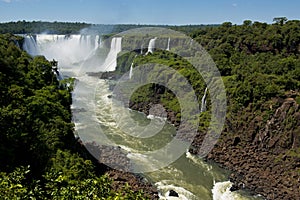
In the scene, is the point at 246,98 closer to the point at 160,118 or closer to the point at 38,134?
the point at 160,118

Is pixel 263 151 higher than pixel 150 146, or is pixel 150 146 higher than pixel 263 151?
pixel 263 151

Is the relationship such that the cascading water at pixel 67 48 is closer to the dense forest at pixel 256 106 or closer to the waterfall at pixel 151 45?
the waterfall at pixel 151 45

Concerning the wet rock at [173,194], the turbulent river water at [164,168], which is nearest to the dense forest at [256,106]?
the turbulent river water at [164,168]

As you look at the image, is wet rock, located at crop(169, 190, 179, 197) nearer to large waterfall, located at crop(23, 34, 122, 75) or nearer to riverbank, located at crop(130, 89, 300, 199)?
riverbank, located at crop(130, 89, 300, 199)

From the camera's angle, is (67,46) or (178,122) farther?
(67,46)

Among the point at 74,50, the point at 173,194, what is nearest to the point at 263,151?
the point at 173,194

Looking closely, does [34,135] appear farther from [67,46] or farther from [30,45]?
[67,46]
